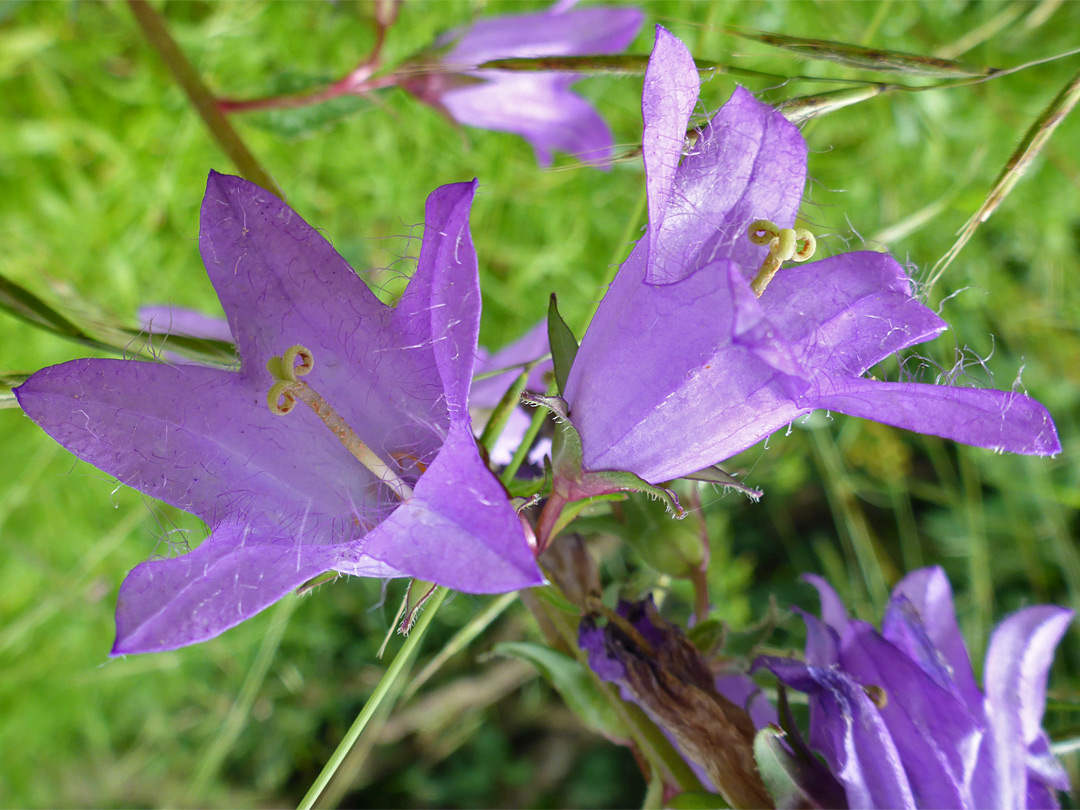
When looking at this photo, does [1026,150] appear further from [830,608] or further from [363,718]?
[363,718]

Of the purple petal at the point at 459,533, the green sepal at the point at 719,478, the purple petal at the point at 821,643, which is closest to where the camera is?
the purple petal at the point at 459,533

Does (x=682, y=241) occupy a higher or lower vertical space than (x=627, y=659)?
higher

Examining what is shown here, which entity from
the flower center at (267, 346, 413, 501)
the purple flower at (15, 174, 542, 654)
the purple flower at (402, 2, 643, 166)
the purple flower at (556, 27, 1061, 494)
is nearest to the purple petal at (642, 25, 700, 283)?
the purple flower at (556, 27, 1061, 494)

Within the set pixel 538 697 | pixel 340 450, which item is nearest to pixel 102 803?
pixel 538 697

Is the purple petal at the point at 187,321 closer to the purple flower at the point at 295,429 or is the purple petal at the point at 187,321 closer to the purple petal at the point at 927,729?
the purple flower at the point at 295,429

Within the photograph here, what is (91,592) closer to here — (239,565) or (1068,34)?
(239,565)

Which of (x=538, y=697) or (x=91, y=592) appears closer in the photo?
(x=91, y=592)

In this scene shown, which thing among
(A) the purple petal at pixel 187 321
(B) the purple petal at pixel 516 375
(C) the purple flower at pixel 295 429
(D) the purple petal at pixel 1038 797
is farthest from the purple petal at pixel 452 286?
(D) the purple petal at pixel 1038 797

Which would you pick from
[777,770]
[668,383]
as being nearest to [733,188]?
[668,383]
